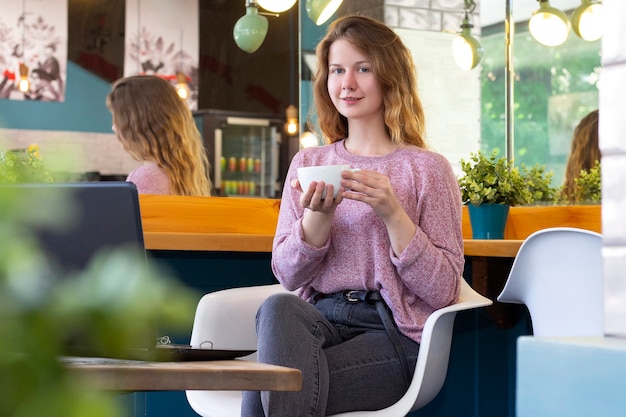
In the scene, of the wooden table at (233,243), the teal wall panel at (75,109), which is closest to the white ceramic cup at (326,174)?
the wooden table at (233,243)

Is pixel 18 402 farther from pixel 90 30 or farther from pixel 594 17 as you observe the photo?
pixel 90 30

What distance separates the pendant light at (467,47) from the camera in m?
4.55

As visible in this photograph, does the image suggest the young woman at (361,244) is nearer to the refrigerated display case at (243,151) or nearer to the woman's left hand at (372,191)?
the woman's left hand at (372,191)

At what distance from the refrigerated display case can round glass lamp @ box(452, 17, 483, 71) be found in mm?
2034

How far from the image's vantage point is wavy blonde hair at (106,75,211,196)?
3.47m

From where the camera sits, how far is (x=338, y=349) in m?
2.00

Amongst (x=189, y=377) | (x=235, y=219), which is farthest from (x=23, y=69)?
(x=189, y=377)

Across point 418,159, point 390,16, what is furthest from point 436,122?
point 418,159

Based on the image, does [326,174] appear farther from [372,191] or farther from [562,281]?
[562,281]

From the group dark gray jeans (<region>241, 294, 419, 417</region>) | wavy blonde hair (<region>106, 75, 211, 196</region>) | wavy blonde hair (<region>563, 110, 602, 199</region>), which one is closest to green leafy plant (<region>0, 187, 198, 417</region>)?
dark gray jeans (<region>241, 294, 419, 417</region>)

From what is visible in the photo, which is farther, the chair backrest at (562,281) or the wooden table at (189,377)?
the chair backrest at (562,281)

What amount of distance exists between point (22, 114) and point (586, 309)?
183 inches

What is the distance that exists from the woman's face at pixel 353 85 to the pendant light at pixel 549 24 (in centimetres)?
199

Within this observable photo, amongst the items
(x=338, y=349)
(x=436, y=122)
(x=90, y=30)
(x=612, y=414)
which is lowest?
(x=338, y=349)
